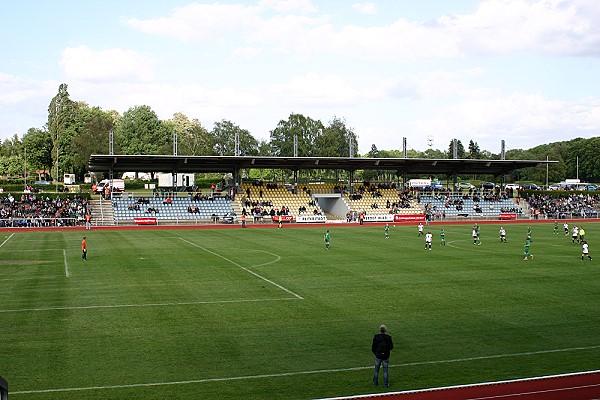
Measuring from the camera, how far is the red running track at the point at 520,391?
13.7m

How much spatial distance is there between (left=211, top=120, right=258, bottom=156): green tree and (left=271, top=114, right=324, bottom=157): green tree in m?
5.77

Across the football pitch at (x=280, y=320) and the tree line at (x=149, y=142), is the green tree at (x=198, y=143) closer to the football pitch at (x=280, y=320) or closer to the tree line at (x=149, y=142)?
the tree line at (x=149, y=142)

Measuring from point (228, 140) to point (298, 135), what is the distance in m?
15.1

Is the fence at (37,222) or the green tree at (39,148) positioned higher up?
the green tree at (39,148)

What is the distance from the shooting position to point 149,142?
12550cm

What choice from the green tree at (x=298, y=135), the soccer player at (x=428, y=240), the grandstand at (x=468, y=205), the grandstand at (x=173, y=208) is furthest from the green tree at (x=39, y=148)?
the soccer player at (x=428, y=240)

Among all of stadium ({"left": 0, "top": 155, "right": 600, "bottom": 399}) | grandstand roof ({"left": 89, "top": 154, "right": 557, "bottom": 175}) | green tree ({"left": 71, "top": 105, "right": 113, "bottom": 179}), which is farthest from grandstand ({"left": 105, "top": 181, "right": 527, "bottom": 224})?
green tree ({"left": 71, "top": 105, "right": 113, "bottom": 179})

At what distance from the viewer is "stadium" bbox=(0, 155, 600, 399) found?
14820mm

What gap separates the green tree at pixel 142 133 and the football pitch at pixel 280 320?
8529 centimetres

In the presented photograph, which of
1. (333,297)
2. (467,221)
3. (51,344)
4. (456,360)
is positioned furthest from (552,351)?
(467,221)

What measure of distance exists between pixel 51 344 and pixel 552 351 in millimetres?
14328

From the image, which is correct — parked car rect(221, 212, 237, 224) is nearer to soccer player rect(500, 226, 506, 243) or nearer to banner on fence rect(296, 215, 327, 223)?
banner on fence rect(296, 215, 327, 223)

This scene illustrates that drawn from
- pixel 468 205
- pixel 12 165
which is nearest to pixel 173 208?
pixel 468 205

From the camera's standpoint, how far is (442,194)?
8606cm
